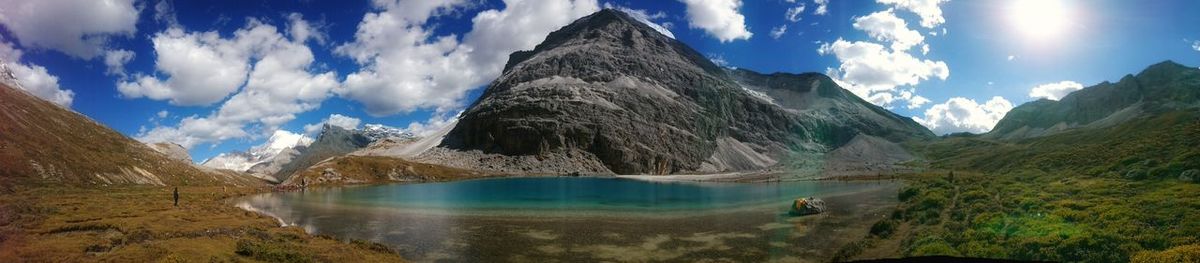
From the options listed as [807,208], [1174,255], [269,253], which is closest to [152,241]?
[269,253]

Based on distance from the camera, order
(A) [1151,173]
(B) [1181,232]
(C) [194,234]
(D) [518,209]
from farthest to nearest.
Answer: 1. (D) [518,209]
2. (A) [1151,173]
3. (C) [194,234]
4. (B) [1181,232]

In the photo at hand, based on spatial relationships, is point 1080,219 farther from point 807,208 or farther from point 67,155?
point 67,155

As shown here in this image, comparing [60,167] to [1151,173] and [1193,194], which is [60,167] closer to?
[1193,194]

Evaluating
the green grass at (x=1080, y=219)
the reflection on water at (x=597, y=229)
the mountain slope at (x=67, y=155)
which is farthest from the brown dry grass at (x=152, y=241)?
the mountain slope at (x=67, y=155)

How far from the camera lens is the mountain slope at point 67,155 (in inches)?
3794

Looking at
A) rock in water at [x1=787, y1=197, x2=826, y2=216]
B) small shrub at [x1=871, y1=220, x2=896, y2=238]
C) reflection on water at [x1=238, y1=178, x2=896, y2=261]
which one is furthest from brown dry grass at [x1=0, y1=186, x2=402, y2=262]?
rock in water at [x1=787, y1=197, x2=826, y2=216]

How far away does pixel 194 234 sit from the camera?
3512 centimetres

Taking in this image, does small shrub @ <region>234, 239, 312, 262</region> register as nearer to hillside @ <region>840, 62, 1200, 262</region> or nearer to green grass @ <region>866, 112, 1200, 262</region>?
hillside @ <region>840, 62, 1200, 262</region>

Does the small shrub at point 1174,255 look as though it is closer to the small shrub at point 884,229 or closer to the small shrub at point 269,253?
the small shrub at point 884,229

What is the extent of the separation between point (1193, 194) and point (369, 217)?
64.1 m

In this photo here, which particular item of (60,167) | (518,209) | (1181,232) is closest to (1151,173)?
(1181,232)

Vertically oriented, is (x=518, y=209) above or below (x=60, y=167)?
below

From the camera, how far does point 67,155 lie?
365ft

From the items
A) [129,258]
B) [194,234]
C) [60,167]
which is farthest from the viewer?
[60,167]
